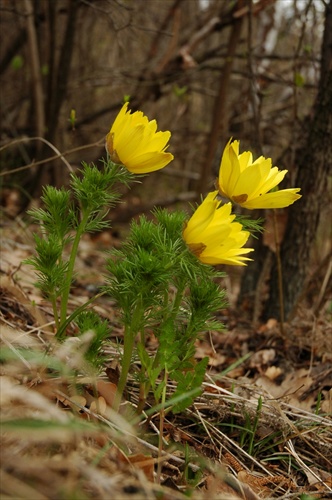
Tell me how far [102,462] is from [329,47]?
238cm

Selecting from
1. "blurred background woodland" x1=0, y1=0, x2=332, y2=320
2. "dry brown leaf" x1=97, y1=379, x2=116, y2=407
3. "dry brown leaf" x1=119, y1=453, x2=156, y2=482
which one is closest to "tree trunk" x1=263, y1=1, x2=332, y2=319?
"blurred background woodland" x1=0, y1=0, x2=332, y2=320

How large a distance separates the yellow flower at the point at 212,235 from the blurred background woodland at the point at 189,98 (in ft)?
3.49

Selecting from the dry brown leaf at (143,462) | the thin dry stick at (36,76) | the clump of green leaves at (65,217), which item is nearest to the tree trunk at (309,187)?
the clump of green leaves at (65,217)

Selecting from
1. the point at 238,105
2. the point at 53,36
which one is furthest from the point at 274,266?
the point at 53,36

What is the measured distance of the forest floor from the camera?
1.07 meters

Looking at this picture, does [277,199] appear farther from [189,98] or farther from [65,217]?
[189,98]

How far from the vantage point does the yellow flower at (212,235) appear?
4.51 ft

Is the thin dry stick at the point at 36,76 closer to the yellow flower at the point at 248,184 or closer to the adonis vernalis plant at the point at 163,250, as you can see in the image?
the adonis vernalis plant at the point at 163,250

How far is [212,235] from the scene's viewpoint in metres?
1.38

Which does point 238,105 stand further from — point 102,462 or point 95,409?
point 102,462

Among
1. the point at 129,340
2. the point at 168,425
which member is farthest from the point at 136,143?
the point at 168,425

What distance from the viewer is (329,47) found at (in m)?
2.83

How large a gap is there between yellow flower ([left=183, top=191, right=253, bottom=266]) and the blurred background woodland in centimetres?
106

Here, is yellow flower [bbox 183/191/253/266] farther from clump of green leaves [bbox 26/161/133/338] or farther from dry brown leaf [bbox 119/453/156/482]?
dry brown leaf [bbox 119/453/156/482]
